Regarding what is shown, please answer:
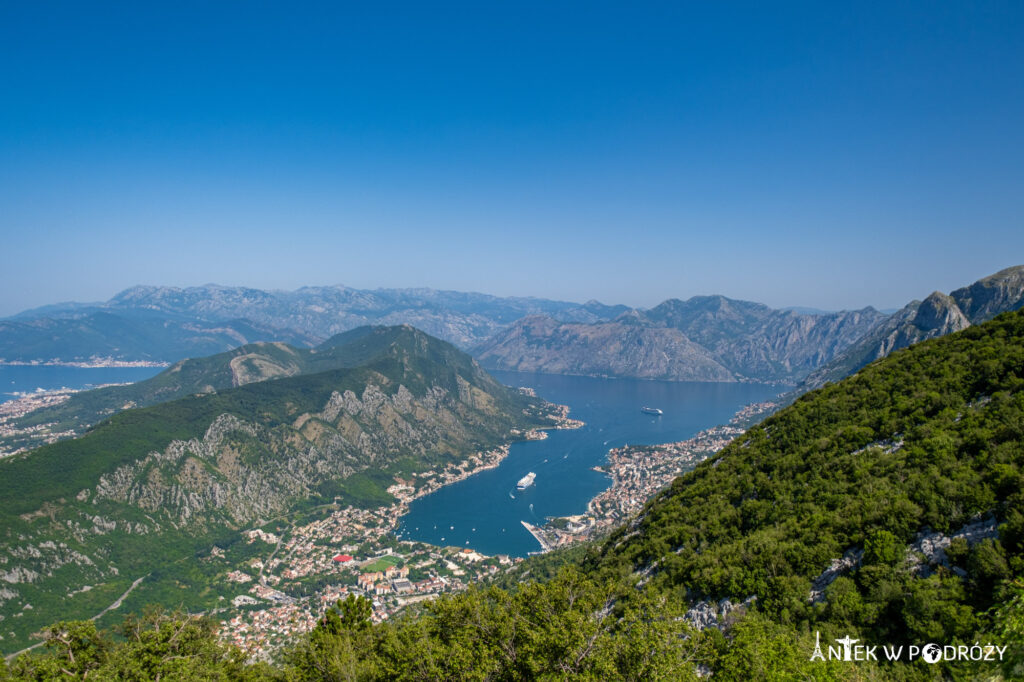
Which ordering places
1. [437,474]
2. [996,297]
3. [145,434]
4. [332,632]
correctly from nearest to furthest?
[332,632], [145,434], [996,297], [437,474]

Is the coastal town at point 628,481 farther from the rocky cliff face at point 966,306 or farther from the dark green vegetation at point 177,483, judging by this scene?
the rocky cliff face at point 966,306

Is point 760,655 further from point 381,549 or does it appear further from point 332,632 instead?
point 381,549

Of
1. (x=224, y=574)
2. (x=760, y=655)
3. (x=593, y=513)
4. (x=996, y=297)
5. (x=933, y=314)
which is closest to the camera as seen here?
(x=760, y=655)

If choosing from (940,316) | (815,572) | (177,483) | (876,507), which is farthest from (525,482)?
(940,316)

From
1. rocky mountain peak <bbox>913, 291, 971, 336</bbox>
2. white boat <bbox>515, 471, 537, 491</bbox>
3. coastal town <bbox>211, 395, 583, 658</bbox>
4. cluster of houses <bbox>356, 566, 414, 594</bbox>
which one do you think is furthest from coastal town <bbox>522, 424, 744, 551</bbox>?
rocky mountain peak <bbox>913, 291, 971, 336</bbox>

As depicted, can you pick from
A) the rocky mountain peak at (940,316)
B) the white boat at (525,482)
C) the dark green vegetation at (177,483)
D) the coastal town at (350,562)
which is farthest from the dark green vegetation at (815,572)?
the rocky mountain peak at (940,316)

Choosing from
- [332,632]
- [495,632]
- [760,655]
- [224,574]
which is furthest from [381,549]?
[760,655]

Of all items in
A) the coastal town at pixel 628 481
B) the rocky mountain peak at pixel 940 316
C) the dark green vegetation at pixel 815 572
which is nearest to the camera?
the dark green vegetation at pixel 815 572

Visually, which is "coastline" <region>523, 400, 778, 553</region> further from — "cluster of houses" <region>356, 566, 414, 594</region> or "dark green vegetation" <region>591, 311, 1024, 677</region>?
"dark green vegetation" <region>591, 311, 1024, 677</region>
